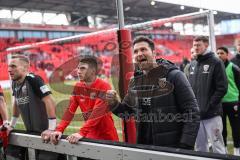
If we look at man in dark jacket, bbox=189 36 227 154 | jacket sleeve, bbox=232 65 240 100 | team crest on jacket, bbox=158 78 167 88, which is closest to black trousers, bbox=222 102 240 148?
jacket sleeve, bbox=232 65 240 100

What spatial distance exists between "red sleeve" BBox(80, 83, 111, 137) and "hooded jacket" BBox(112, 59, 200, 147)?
464 millimetres

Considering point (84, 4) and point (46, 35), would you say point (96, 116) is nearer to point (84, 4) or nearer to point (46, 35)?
point (84, 4)

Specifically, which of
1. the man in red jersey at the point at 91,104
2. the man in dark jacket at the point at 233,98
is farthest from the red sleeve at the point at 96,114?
the man in dark jacket at the point at 233,98

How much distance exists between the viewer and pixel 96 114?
3.18 m

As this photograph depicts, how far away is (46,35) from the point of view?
32812 mm

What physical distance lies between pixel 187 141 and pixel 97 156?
2.08ft

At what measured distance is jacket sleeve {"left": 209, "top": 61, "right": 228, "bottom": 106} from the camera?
4.04 metres

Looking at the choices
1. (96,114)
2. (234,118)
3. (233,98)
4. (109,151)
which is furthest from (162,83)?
(234,118)

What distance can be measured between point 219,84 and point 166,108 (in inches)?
67.3

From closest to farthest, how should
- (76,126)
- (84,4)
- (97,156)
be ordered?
(97,156), (76,126), (84,4)

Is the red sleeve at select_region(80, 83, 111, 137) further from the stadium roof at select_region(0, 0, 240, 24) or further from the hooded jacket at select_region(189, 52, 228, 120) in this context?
the stadium roof at select_region(0, 0, 240, 24)

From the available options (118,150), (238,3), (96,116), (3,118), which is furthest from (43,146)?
(238,3)

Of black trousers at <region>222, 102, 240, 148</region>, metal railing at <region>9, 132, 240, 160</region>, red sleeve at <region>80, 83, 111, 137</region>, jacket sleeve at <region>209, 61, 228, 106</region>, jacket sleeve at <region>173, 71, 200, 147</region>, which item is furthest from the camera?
black trousers at <region>222, 102, 240, 148</region>

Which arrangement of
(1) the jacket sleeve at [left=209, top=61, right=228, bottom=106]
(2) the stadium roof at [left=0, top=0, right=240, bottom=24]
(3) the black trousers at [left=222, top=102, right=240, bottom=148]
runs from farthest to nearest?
1. (2) the stadium roof at [left=0, top=0, right=240, bottom=24]
2. (3) the black trousers at [left=222, top=102, right=240, bottom=148]
3. (1) the jacket sleeve at [left=209, top=61, right=228, bottom=106]
